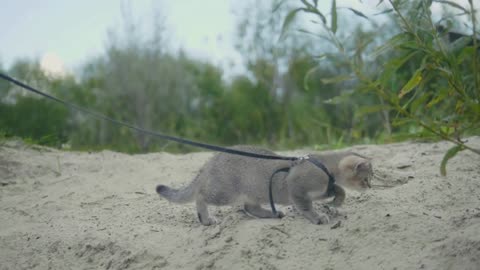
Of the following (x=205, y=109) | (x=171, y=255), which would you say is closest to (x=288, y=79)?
(x=205, y=109)

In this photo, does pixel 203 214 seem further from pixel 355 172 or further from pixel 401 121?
pixel 401 121

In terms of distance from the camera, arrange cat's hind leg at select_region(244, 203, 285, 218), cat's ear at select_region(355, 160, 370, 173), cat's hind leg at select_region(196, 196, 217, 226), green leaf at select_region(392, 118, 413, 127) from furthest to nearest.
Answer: cat's hind leg at select_region(244, 203, 285, 218) → cat's hind leg at select_region(196, 196, 217, 226) → cat's ear at select_region(355, 160, 370, 173) → green leaf at select_region(392, 118, 413, 127)

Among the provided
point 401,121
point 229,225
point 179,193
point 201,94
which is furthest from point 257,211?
point 201,94

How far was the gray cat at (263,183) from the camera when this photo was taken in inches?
159

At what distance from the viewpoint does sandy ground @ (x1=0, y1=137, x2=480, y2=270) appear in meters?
3.30

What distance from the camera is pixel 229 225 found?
409cm

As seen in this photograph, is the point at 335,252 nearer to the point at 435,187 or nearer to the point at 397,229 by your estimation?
the point at 397,229

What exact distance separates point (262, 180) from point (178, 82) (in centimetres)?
1910

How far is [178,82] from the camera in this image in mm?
23016

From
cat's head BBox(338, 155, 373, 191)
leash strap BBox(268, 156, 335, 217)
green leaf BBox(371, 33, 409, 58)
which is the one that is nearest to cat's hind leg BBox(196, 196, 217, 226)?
leash strap BBox(268, 156, 335, 217)

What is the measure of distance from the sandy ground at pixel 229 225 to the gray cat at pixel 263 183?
0.14 m

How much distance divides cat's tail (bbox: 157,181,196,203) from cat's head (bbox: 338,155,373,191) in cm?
122

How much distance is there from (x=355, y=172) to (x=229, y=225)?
102 cm

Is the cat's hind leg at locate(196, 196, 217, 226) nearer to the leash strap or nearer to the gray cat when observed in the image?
the gray cat
